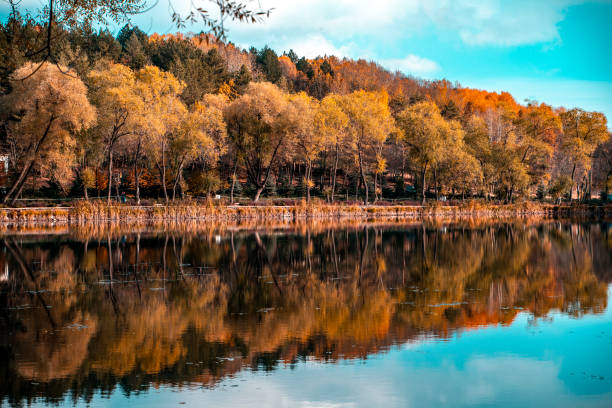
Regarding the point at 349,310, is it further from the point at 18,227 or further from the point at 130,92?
the point at 130,92

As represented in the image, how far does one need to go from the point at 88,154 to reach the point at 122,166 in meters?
14.8

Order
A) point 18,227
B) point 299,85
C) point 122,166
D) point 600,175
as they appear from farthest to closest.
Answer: point 299,85, point 600,175, point 122,166, point 18,227

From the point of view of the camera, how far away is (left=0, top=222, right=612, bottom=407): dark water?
8617mm

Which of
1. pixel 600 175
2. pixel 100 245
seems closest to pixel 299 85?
pixel 600 175

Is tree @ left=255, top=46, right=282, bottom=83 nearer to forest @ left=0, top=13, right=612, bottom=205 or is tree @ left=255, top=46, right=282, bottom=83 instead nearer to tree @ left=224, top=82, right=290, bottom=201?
forest @ left=0, top=13, right=612, bottom=205

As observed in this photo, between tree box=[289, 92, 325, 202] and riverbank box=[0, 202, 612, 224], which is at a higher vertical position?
tree box=[289, 92, 325, 202]

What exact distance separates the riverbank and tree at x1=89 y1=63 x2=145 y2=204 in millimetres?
3175

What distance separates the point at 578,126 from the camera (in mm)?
69500

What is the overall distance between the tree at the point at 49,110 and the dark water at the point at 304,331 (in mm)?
22139

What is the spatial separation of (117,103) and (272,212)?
1696 centimetres

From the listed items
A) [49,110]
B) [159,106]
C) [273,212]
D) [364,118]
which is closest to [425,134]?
[364,118]

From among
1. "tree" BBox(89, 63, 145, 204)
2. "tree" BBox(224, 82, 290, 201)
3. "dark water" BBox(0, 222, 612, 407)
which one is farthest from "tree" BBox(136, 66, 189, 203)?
"dark water" BBox(0, 222, 612, 407)

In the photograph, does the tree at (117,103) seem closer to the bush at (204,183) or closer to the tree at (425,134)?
the bush at (204,183)

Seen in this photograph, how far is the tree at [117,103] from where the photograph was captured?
48625mm
